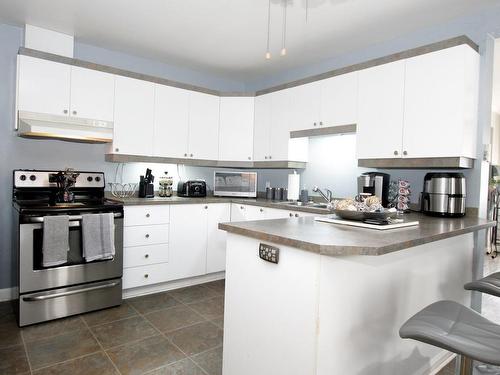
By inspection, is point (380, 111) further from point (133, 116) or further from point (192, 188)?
point (133, 116)

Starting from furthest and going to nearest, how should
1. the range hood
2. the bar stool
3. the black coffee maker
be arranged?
1. the black coffee maker
2. the range hood
3. the bar stool

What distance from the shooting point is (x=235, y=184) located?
4.17m

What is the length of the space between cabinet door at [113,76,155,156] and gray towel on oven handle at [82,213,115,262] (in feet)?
2.88

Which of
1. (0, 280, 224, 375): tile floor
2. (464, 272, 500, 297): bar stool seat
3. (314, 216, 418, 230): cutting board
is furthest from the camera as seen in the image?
(0, 280, 224, 375): tile floor

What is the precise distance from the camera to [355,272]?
4.92ft

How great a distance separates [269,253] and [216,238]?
234cm

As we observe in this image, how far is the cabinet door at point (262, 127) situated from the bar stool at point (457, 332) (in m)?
2.87

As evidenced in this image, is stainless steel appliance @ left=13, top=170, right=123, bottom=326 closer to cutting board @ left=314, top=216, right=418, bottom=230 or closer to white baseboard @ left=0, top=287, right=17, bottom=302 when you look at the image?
white baseboard @ left=0, top=287, right=17, bottom=302

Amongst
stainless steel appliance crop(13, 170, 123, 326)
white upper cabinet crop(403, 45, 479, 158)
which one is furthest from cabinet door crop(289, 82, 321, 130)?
stainless steel appliance crop(13, 170, 123, 326)

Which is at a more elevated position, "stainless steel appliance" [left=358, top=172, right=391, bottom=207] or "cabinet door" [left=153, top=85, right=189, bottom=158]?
"cabinet door" [left=153, top=85, right=189, bottom=158]

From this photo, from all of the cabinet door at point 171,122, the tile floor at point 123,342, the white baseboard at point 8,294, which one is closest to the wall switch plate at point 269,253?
the tile floor at point 123,342

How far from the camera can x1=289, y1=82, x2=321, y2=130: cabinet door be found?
351 cm

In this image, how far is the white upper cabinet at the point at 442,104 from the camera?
8.05 feet

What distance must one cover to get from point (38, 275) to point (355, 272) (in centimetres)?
245
